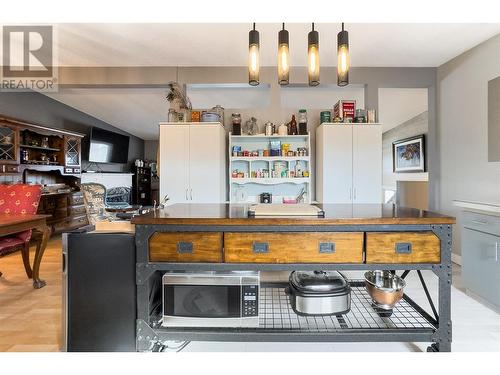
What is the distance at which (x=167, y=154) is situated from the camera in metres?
3.61

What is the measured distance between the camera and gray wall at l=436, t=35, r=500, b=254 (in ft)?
10.2

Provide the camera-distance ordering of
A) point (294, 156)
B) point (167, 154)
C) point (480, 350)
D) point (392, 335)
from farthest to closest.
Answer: point (294, 156) < point (167, 154) < point (480, 350) < point (392, 335)

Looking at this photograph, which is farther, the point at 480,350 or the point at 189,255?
the point at 480,350

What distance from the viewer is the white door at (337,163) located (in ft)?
11.9

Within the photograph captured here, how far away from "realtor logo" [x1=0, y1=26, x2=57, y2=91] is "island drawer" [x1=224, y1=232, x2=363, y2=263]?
3320 millimetres

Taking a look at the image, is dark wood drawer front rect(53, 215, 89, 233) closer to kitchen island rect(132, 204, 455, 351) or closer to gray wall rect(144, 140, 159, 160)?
kitchen island rect(132, 204, 455, 351)

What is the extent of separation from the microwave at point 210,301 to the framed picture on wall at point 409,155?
4886mm

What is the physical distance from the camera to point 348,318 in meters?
2.01

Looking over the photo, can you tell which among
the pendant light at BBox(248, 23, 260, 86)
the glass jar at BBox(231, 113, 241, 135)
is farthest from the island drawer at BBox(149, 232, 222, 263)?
the glass jar at BBox(231, 113, 241, 135)

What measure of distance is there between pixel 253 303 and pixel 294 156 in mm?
2604

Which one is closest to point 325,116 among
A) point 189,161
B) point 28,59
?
point 189,161
